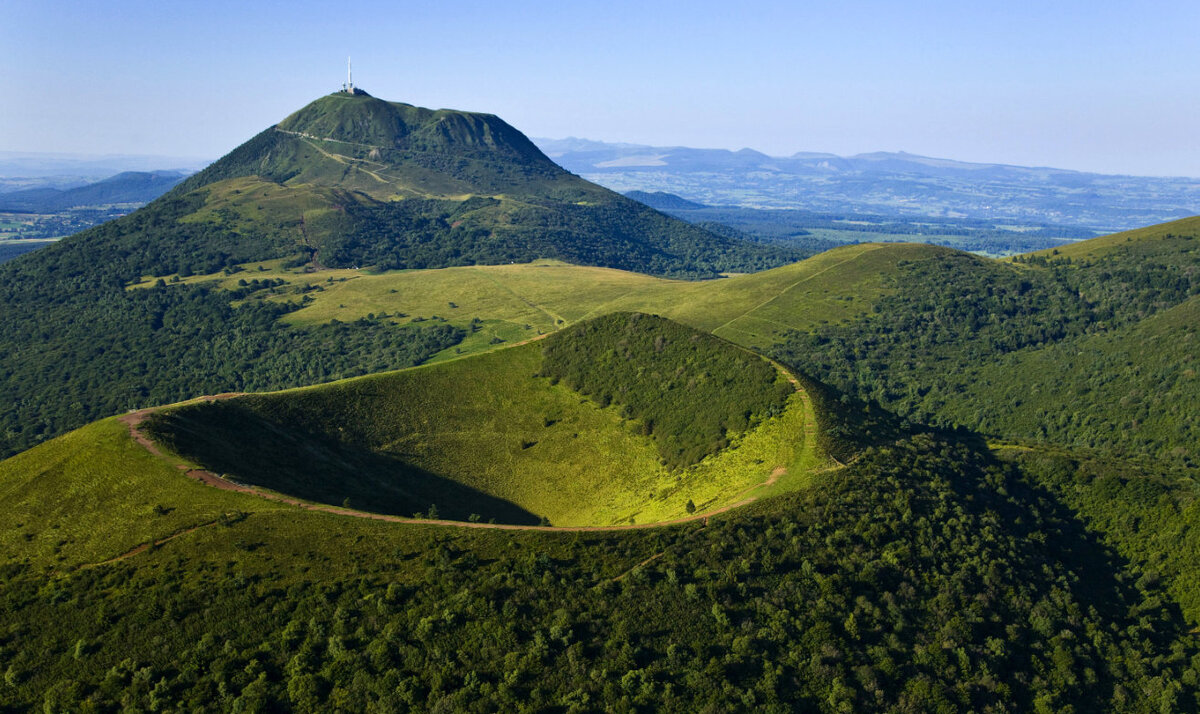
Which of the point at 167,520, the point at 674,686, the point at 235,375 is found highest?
the point at 167,520

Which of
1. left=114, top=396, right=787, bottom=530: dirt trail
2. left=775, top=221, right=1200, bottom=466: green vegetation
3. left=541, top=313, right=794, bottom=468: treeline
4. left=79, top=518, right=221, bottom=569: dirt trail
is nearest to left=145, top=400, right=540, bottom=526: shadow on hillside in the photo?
left=114, top=396, right=787, bottom=530: dirt trail

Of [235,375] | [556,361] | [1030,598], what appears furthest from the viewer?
[235,375]

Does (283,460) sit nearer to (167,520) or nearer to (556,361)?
(167,520)

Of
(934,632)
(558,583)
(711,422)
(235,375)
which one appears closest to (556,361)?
(711,422)

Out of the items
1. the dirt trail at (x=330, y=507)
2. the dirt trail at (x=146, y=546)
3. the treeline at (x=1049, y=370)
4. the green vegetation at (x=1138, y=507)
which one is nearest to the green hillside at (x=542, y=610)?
the dirt trail at (x=146, y=546)

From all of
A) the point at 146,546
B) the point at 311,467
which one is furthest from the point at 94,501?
the point at 311,467

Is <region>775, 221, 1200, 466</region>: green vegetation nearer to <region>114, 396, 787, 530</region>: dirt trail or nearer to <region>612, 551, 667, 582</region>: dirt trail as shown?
<region>114, 396, 787, 530</region>: dirt trail
